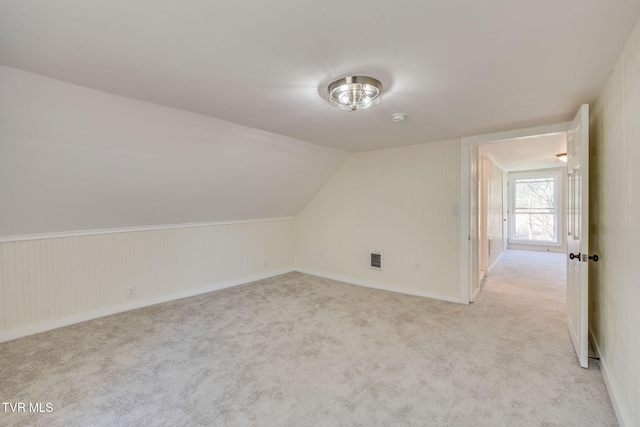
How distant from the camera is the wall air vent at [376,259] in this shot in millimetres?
4316

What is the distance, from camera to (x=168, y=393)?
1943 mm

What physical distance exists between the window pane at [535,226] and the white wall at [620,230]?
5.95 meters

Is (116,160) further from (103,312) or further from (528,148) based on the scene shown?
(528,148)

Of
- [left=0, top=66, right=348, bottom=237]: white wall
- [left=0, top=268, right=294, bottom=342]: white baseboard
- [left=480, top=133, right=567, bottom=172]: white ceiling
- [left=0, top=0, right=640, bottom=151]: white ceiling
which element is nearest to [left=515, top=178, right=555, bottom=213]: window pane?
[left=480, top=133, right=567, bottom=172]: white ceiling

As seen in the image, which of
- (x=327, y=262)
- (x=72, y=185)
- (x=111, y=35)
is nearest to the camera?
(x=111, y=35)

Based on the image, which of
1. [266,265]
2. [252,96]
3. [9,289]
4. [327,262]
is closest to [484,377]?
[252,96]

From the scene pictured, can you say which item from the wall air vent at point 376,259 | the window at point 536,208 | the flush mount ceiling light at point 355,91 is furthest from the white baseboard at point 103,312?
the window at point 536,208

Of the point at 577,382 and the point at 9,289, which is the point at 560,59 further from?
the point at 9,289

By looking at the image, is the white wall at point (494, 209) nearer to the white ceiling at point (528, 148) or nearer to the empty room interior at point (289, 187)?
the white ceiling at point (528, 148)

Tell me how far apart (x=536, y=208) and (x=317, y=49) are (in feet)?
26.9

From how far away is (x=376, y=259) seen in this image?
4.36 meters

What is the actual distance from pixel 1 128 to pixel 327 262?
13.2 ft

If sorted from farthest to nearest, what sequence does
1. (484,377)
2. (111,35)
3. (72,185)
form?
Result: (72,185) → (484,377) → (111,35)

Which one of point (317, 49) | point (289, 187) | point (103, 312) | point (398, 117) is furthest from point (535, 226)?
point (103, 312)
